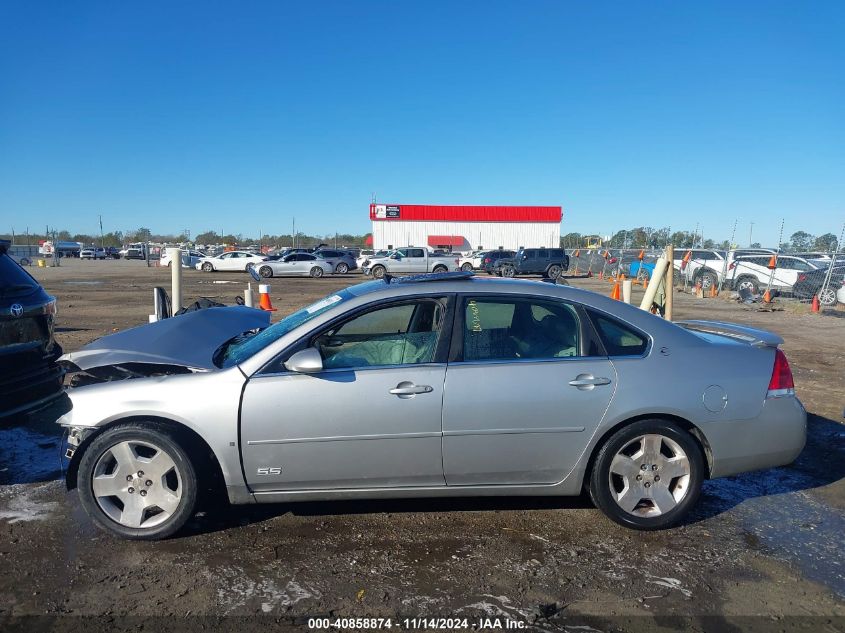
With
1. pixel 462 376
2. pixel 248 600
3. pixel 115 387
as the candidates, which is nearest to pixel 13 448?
pixel 115 387

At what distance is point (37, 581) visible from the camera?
311 centimetres

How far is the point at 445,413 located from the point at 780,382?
215 cm

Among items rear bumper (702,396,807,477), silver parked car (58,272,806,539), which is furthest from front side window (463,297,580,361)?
rear bumper (702,396,807,477)

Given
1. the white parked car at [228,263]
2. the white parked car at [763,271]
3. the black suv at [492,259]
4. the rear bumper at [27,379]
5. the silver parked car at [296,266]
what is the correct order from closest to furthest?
the rear bumper at [27,379] < the white parked car at [763,271] < the silver parked car at [296,266] < the black suv at [492,259] < the white parked car at [228,263]

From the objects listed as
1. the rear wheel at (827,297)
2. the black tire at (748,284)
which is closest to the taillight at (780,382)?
the rear wheel at (827,297)

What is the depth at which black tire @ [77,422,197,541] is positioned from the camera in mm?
3418

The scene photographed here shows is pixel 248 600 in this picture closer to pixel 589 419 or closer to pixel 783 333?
pixel 589 419

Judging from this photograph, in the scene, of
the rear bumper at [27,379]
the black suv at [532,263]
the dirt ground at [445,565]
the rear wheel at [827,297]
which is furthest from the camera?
the black suv at [532,263]

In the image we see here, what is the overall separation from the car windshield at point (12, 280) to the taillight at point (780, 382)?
538cm

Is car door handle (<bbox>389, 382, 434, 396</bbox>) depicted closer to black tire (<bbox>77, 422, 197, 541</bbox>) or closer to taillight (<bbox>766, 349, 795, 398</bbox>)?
black tire (<bbox>77, 422, 197, 541</bbox>)

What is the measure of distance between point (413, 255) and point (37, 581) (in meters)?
32.1

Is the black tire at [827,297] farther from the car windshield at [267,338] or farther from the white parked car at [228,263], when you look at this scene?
the white parked car at [228,263]

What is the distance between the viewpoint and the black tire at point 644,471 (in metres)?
3.59

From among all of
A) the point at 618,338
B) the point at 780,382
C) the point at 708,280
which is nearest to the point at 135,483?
the point at 618,338
